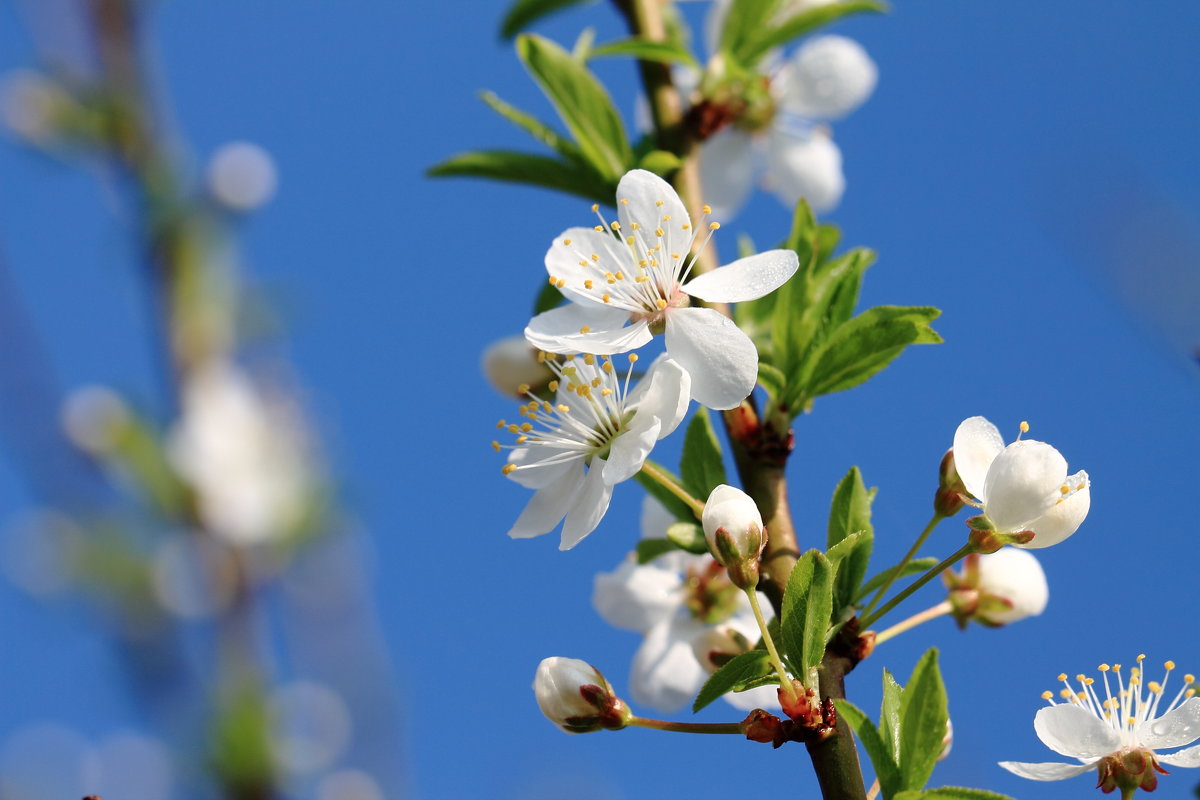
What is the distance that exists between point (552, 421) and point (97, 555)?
5.70 feet

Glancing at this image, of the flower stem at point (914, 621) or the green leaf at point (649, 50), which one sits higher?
the green leaf at point (649, 50)

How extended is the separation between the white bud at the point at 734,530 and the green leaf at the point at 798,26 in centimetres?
94

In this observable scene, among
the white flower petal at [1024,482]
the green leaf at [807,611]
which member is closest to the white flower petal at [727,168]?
the white flower petal at [1024,482]

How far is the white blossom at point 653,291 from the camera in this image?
1.20 metres

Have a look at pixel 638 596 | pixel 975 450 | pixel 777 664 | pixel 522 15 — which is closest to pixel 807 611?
pixel 777 664

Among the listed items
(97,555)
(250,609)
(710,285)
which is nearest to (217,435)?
(97,555)

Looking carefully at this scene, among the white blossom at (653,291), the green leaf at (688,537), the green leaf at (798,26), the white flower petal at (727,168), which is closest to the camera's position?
the white blossom at (653,291)

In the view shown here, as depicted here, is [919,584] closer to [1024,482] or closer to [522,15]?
[1024,482]

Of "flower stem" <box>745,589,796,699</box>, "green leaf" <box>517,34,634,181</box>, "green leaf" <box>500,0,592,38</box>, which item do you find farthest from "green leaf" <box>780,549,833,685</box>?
"green leaf" <box>500,0,592,38</box>

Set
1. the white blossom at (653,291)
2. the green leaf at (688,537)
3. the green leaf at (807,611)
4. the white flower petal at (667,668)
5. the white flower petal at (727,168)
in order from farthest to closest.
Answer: the white flower petal at (727,168) < the white flower petal at (667,668) < the green leaf at (688,537) < the white blossom at (653,291) < the green leaf at (807,611)

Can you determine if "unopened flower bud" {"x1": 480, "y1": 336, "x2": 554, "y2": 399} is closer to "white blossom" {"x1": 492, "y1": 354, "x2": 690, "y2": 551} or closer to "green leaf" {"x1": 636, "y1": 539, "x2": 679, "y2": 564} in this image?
"white blossom" {"x1": 492, "y1": 354, "x2": 690, "y2": 551}

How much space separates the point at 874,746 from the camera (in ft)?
3.61

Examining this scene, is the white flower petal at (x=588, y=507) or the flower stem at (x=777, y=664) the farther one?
the white flower petal at (x=588, y=507)

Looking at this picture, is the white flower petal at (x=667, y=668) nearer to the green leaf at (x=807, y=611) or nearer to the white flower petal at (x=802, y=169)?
the green leaf at (x=807, y=611)
